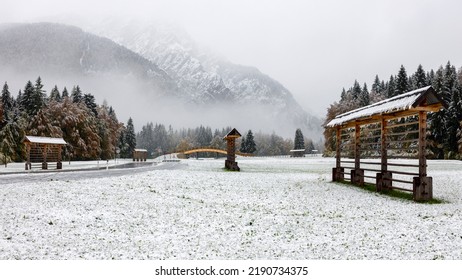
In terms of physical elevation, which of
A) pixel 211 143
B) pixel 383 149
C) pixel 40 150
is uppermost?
pixel 211 143

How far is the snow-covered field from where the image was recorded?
22.4ft

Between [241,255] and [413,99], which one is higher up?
[413,99]

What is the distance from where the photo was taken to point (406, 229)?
→ 8.48 m

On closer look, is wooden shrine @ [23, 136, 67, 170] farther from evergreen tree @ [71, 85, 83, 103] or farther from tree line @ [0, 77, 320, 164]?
evergreen tree @ [71, 85, 83, 103]

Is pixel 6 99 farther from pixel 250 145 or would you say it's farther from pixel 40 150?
pixel 250 145

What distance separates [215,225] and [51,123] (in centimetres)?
5778

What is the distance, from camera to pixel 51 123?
57188 millimetres

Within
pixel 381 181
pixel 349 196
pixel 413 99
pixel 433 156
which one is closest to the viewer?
pixel 413 99

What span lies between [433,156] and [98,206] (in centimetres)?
5770

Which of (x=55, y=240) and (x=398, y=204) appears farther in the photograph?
(x=398, y=204)

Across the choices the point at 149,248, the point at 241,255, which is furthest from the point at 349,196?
the point at 149,248

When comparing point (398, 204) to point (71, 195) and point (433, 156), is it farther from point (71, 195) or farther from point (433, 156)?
point (433, 156)

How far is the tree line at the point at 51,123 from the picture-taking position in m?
A: 48.9

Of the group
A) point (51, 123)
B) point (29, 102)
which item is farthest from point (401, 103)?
point (29, 102)
